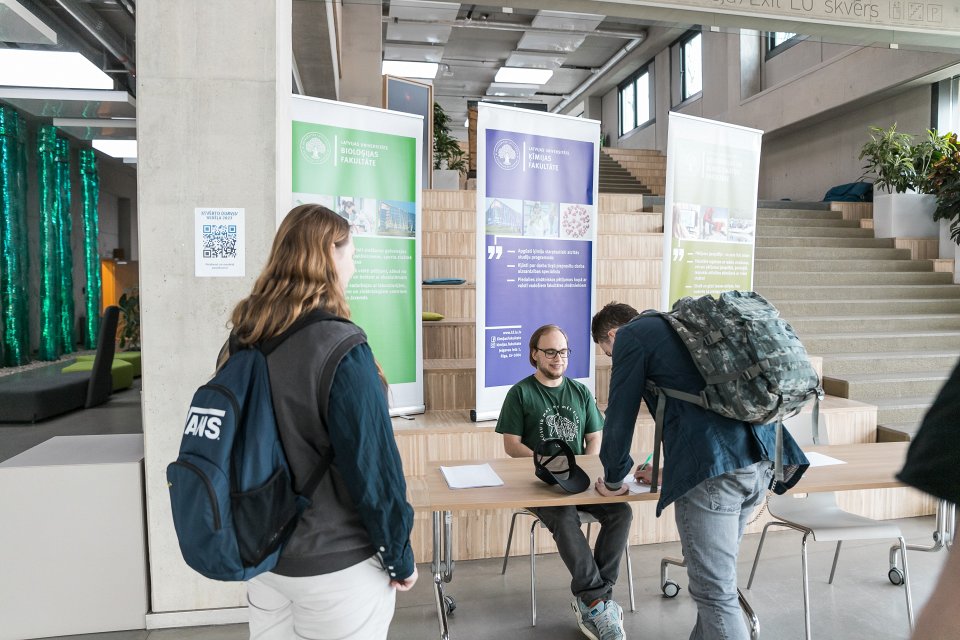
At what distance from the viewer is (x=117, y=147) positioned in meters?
9.45

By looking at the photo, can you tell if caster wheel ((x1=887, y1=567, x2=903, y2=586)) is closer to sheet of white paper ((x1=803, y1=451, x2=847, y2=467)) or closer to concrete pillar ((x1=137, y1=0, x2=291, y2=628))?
sheet of white paper ((x1=803, y1=451, x2=847, y2=467))

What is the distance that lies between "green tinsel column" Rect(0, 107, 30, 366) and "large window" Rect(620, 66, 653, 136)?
1164 centimetres

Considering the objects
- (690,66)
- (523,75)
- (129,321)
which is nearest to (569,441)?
(129,321)

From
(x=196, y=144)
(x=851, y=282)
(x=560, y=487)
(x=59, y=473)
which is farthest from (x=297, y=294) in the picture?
(x=851, y=282)

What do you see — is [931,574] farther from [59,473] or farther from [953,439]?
[59,473]

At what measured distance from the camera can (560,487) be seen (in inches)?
97.6

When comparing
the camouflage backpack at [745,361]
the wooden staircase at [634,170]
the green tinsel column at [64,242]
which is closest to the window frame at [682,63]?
the wooden staircase at [634,170]

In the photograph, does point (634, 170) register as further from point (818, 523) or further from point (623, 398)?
point (623, 398)

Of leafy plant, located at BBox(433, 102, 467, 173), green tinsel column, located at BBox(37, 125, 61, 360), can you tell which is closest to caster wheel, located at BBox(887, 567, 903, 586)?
leafy plant, located at BBox(433, 102, 467, 173)

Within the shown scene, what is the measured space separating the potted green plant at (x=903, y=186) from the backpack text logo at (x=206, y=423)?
25.8 feet

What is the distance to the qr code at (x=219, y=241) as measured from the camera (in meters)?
2.81

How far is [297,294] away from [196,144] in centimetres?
174

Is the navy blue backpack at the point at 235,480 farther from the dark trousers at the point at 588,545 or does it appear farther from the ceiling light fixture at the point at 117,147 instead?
the ceiling light fixture at the point at 117,147

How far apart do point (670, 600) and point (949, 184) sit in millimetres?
5693
